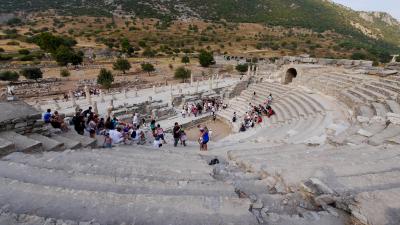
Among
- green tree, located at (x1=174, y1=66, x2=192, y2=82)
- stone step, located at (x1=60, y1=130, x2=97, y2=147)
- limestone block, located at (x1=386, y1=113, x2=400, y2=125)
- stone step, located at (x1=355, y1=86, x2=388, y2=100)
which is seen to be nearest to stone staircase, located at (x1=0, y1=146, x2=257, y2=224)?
stone step, located at (x1=60, y1=130, x2=97, y2=147)

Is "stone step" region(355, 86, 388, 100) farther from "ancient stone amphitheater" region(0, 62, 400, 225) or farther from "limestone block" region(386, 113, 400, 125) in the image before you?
"ancient stone amphitheater" region(0, 62, 400, 225)

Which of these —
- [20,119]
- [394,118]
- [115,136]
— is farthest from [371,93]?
[20,119]

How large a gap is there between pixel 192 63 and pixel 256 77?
93.4ft

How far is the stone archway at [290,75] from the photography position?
102 feet

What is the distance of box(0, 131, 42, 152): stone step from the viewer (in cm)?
813

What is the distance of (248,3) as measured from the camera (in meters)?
117

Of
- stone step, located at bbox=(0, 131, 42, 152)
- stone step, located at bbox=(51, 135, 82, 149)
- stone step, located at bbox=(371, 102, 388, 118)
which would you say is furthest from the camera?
stone step, located at bbox=(371, 102, 388, 118)

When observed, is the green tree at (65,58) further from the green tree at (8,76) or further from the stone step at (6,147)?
the stone step at (6,147)

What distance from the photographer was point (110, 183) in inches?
243

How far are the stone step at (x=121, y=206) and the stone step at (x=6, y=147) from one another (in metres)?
2.33

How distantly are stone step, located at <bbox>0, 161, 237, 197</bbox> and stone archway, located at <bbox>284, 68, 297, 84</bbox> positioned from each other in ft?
88.0

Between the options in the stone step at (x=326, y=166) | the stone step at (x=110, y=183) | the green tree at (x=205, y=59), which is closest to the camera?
the stone step at (x=110, y=183)

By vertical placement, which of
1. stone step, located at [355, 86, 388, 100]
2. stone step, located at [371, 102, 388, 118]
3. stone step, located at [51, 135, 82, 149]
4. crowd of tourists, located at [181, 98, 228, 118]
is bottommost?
crowd of tourists, located at [181, 98, 228, 118]

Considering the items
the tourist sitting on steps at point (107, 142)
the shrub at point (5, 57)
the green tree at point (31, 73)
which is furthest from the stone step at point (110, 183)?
the shrub at point (5, 57)
